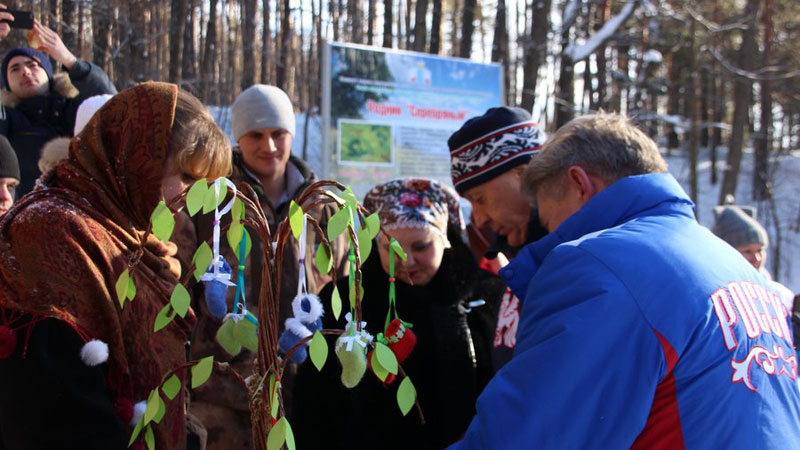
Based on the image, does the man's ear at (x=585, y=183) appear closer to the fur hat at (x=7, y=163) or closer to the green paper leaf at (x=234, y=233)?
the green paper leaf at (x=234, y=233)

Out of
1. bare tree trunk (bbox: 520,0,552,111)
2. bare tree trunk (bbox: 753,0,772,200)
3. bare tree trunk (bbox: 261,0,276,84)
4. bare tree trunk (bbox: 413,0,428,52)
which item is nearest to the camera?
bare tree trunk (bbox: 520,0,552,111)

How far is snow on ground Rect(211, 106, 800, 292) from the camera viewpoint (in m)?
13.8

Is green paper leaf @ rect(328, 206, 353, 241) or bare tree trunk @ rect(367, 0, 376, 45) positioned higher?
bare tree trunk @ rect(367, 0, 376, 45)

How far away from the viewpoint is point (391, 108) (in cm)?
535

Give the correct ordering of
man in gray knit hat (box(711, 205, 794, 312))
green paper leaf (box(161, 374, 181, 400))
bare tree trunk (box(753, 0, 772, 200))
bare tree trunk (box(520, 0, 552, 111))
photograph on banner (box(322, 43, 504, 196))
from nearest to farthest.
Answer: green paper leaf (box(161, 374, 181, 400)) < man in gray knit hat (box(711, 205, 794, 312)) < photograph on banner (box(322, 43, 504, 196)) < bare tree trunk (box(520, 0, 552, 111)) < bare tree trunk (box(753, 0, 772, 200))

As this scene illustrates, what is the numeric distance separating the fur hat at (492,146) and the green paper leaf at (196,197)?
1708 millimetres

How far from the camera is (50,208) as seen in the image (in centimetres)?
154

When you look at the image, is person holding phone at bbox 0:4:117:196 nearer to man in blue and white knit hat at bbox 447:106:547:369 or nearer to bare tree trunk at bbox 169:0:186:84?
man in blue and white knit hat at bbox 447:106:547:369

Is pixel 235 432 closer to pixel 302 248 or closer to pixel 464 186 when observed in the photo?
pixel 464 186

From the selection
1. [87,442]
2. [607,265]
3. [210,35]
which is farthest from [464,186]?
[210,35]

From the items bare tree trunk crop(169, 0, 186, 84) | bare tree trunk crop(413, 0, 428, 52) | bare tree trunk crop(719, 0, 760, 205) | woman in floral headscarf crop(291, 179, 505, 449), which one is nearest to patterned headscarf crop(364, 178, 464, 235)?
woman in floral headscarf crop(291, 179, 505, 449)

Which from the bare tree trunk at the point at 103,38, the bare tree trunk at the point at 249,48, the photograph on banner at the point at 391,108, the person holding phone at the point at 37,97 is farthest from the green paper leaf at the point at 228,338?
the bare tree trunk at the point at 249,48

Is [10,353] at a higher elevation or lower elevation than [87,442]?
higher

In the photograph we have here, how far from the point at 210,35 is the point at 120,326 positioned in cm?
1157
